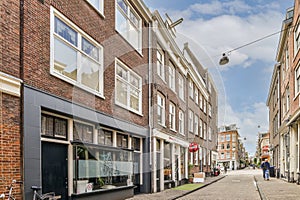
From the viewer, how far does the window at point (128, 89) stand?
1358 cm

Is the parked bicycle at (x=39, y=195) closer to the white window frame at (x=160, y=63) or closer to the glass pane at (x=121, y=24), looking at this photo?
the glass pane at (x=121, y=24)

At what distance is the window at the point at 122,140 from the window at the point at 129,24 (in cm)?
391

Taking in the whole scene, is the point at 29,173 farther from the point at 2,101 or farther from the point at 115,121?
the point at 115,121

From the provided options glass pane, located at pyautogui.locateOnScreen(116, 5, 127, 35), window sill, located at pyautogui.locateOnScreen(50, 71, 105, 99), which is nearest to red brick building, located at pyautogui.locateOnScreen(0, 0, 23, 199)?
window sill, located at pyautogui.locateOnScreen(50, 71, 105, 99)

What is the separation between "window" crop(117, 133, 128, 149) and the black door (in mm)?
4094

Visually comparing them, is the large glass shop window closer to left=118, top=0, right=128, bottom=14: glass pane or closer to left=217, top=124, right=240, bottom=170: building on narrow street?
left=118, top=0, right=128, bottom=14: glass pane

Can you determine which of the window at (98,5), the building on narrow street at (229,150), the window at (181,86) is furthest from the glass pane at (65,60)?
the building on narrow street at (229,150)

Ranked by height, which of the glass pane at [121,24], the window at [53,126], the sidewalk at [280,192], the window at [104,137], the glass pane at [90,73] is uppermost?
the glass pane at [121,24]

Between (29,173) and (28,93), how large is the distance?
1747 millimetres

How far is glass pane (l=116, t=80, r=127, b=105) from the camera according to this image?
1344 centimetres

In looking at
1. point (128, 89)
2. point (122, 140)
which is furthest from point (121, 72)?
point (122, 140)

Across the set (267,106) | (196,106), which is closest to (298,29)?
(196,106)

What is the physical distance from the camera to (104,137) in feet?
40.6

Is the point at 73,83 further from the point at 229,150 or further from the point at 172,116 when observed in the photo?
the point at 229,150
